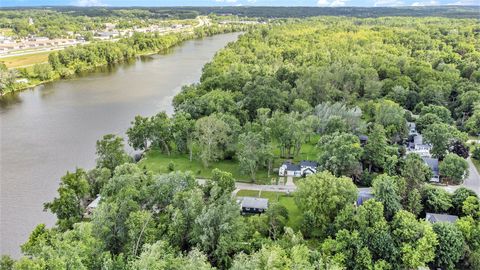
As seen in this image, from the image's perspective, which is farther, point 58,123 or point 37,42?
point 37,42

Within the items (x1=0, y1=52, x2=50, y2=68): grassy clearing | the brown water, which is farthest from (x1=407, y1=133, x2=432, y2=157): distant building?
(x1=0, y1=52, x2=50, y2=68): grassy clearing

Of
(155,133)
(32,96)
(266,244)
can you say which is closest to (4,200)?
(155,133)

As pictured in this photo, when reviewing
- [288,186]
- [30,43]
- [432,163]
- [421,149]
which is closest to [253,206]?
[288,186]

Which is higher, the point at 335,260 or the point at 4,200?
the point at 335,260

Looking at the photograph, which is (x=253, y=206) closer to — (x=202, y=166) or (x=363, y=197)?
(x=363, y=197)

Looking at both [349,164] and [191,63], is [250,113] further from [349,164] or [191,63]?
[191,63]
